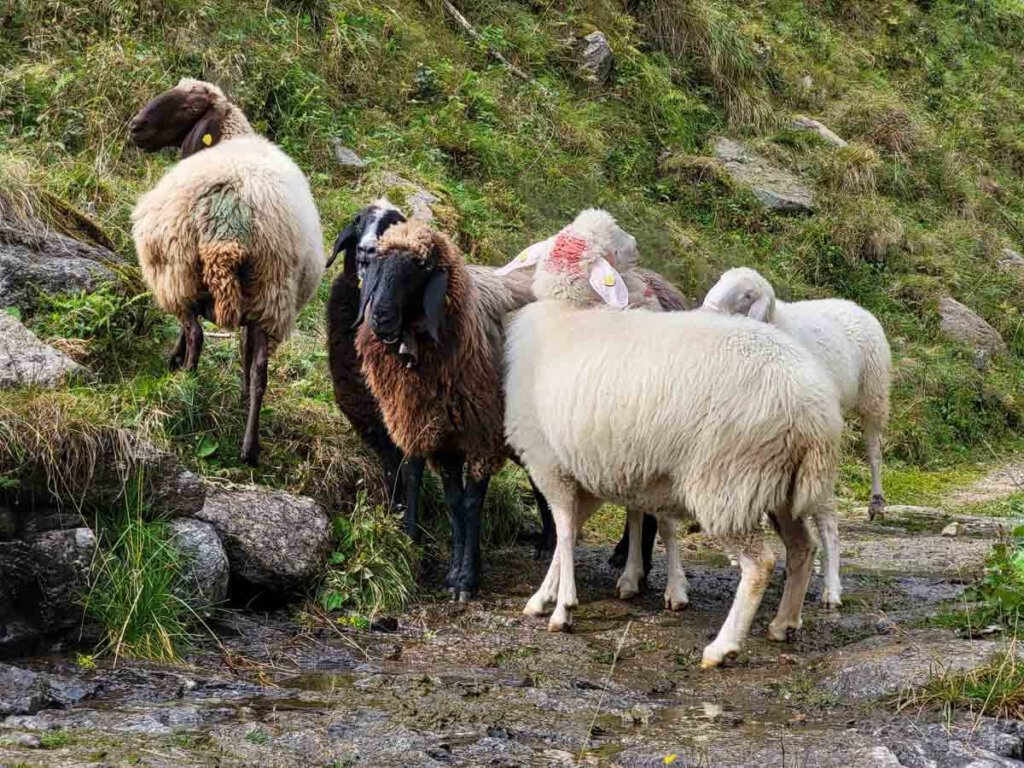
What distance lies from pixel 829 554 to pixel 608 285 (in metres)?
1.85

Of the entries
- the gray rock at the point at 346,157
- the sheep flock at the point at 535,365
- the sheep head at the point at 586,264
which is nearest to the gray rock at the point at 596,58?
the gray rock at the point at 346,157

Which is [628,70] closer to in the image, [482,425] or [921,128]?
[921,128]

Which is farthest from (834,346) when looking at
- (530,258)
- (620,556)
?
(530,258)

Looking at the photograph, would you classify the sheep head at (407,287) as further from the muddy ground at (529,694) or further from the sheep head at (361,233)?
the muddy ground at (529,694)

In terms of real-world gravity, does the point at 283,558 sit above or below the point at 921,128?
below

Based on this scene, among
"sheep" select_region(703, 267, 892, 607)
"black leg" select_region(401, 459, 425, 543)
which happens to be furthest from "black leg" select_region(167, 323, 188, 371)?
"sheep" select_region(703, 267, 892, 607)

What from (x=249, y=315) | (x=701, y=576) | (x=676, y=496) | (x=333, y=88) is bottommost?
(x=701, y=576)

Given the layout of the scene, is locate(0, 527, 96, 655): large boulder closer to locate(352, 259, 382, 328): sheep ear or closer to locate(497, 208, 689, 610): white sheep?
locate(352, 259, 382, 328): sheep ear

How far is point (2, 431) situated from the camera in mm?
5305

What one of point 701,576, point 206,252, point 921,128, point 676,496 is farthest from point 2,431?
point 921,128

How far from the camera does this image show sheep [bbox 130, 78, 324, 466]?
628cm

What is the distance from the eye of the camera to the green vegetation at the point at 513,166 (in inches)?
274

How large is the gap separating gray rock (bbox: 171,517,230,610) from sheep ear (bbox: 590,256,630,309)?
2234 millimetres

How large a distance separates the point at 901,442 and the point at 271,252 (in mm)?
6771
